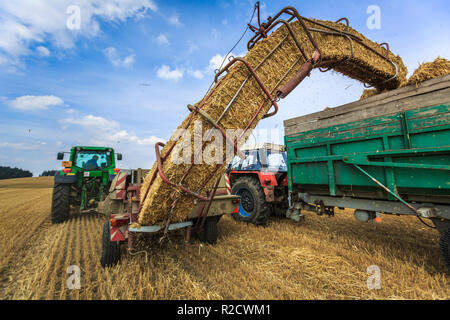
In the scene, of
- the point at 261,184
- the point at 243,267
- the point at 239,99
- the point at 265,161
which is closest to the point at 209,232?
the point at 243,267

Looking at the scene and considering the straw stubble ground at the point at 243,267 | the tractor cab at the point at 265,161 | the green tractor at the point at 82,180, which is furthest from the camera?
the green tractor at the point at 82,180

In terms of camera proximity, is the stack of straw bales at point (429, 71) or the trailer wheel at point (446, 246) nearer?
the trailer wheel at point (446, 246)

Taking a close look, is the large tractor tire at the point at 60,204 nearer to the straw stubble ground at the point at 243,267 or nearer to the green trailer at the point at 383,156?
the straw stubble ground at the point at 243,267

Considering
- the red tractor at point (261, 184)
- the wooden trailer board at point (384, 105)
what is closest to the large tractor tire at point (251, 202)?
the red tractor at point (261, 184)

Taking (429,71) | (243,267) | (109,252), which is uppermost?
(429,71)

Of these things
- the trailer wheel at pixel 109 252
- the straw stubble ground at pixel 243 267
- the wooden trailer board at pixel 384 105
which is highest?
the wooden trailer board at pixel 384 105

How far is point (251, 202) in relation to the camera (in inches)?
207

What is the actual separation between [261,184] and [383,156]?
2.73 meters

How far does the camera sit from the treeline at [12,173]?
35388mm

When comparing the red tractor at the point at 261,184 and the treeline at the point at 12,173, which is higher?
the treeline at the point at 12,173

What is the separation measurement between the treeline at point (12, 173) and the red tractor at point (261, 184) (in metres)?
46.1

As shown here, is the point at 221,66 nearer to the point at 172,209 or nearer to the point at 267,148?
the point at 172,209

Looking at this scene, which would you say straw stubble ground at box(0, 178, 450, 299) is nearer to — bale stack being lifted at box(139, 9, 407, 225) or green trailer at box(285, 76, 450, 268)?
green trailer at box(285, 76, 450, 268)

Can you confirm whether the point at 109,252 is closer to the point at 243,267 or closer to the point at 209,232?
the point at 209,232
